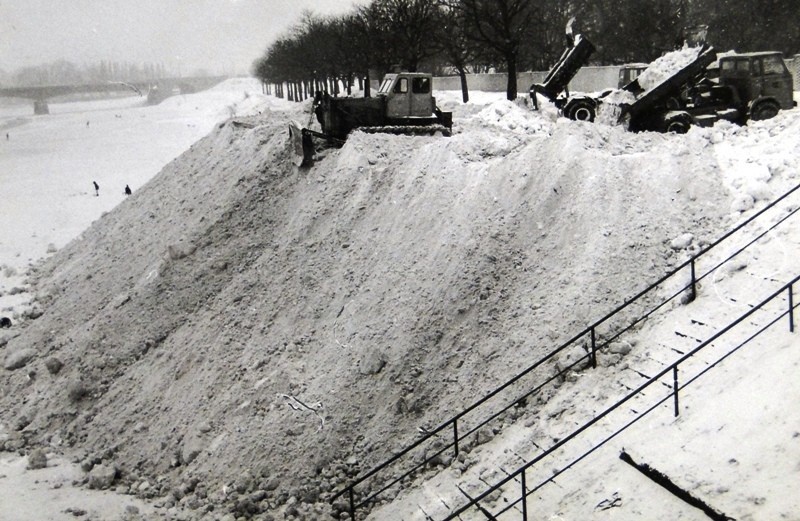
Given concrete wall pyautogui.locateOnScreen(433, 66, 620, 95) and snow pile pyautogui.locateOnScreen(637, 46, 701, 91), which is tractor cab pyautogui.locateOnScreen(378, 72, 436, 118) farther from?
concrete wall pyautogui.locateOnScreen(433, 66, 620, 95)

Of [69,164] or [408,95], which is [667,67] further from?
[69,164]

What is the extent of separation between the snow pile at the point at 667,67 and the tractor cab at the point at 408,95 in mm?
6290

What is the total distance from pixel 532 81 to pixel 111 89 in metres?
83.8

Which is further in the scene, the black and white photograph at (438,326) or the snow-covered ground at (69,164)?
the snow-covered ground at (69,164)

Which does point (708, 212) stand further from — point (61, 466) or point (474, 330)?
point (61, 466)

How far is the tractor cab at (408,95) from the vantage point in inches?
845

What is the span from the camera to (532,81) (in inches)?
1762

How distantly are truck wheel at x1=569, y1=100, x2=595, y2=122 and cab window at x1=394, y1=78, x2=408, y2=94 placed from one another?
17.1 feet

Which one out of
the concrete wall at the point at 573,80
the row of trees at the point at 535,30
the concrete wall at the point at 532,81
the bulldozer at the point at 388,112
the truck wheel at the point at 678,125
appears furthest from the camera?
the row of trees at the point at 535,30

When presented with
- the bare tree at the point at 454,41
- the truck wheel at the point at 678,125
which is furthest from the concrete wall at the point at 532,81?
the truck wheel at the point at 678,125

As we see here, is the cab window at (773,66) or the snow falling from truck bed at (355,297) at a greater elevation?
the cab window at (773,66)

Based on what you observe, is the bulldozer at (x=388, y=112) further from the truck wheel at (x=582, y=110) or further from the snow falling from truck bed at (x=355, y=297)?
the truck wheel at (x=582, y=110)

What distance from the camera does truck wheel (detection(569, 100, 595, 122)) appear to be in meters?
21.7

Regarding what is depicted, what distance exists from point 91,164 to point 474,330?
44.3 metres
